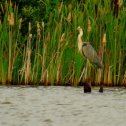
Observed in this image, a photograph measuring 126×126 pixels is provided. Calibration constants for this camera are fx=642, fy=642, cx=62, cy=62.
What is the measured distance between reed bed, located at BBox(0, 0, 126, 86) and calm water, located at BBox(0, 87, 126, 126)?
0.59 metres

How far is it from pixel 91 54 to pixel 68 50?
762 millimetres

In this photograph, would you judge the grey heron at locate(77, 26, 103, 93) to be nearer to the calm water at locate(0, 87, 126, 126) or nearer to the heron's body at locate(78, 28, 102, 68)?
the heron's body at locate(78, 28, 102, 68)

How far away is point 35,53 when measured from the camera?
12711 mm

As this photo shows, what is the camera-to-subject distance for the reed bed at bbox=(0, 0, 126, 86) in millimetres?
12539

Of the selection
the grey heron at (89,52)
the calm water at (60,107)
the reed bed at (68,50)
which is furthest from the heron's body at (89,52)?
the calm water at (60,107)

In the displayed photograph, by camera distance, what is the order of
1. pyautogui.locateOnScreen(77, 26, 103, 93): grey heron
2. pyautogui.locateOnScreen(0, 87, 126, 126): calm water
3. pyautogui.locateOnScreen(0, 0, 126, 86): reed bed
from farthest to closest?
pyautogui.locateOnScreen(0, 0, 126, 86): reed bed
pyautogui.locateOnScreen(77, 26, 103, 93): grey heron
pyautogui.locateOnScreen(0, 87, 126, 126): calm water

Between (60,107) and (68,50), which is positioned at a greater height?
(68,50)

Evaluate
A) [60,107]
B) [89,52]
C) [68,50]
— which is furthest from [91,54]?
[60,107]

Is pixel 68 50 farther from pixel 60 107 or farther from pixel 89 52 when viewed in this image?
pixel 60 107

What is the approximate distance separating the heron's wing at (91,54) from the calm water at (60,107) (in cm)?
53

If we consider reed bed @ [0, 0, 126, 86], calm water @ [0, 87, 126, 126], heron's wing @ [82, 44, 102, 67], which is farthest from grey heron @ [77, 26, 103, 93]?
calm water @ [0, 87, 126, 126]

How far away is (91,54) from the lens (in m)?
12.1

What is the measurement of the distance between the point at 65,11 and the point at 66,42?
2.34 feet

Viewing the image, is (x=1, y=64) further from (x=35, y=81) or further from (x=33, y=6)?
(x=33, y=6)
